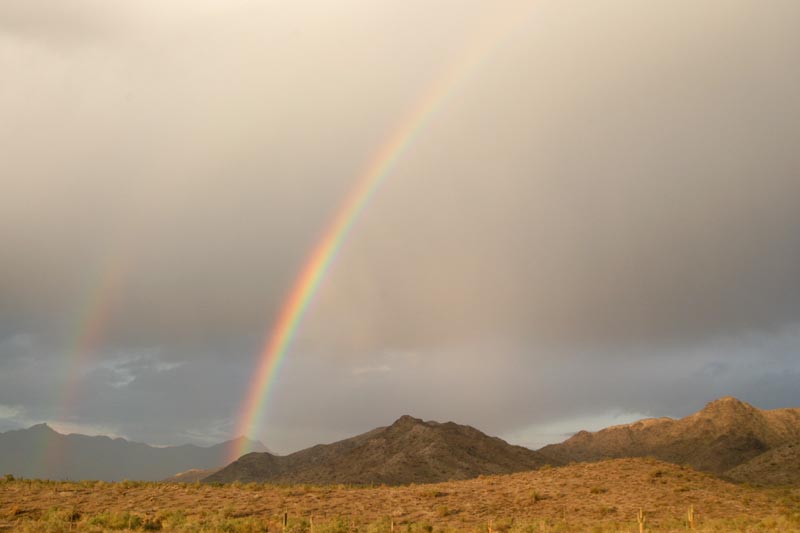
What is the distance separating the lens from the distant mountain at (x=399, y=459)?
113375 mm

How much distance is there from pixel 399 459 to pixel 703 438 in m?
85.7

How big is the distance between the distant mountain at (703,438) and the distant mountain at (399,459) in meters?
34.1

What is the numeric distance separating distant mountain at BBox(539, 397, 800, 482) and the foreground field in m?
93.5

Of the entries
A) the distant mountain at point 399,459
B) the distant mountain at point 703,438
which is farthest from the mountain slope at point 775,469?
the distant mountain at point 399,459

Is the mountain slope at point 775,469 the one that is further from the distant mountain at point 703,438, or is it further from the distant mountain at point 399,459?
the distant mountain at point 399,459

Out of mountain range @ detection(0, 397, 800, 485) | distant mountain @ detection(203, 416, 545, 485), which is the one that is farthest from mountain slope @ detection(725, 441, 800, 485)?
distant mountain @ detection(203, 416, 545, 485)

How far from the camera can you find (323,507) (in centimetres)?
4903

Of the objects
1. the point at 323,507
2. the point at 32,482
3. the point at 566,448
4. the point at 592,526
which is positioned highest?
the point at 566,448

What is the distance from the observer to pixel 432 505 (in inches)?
1970

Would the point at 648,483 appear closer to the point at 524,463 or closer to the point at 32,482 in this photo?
the point at 32,482

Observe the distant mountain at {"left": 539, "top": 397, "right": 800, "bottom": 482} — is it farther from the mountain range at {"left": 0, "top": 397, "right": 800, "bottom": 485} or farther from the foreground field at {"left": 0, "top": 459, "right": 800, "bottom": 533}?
the foreground field at {"left": 0, "top": 459, "right": 800, "bottom": 533}

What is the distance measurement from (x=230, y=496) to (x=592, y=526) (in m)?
28.0

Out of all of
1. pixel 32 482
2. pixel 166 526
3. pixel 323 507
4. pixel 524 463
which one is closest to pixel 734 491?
pixel 323 507

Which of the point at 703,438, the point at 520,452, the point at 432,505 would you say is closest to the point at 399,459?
the point at 520,452
